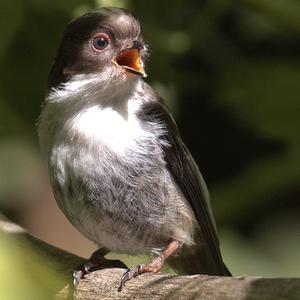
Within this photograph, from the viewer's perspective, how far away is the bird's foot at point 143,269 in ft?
10.7

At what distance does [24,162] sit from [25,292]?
356cm

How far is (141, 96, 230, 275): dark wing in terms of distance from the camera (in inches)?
162

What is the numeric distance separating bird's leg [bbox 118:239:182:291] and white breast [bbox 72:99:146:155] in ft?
1.60

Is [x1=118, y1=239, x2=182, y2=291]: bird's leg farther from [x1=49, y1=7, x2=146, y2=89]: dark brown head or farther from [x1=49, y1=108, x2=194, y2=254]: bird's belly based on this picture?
[x1=49, y1=7, x2=146, y2=89]: dark brown head

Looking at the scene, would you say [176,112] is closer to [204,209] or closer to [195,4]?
[195,4]

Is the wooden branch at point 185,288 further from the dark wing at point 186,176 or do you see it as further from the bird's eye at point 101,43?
the bird's eye at point 101,43

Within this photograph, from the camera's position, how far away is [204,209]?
422 centimetres

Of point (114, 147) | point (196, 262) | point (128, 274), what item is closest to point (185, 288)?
point (128, 274)

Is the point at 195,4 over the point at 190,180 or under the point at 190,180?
over

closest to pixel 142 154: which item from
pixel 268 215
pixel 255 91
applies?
pixel 255 91

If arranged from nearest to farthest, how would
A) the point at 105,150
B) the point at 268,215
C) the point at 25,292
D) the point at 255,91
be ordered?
the point at 25,292 → the point at 105,150 → the point at 255,91 → the point at 268,215

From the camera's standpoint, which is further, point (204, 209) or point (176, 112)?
point (176, 112)

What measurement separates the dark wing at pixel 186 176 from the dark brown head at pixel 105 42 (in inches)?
9.1

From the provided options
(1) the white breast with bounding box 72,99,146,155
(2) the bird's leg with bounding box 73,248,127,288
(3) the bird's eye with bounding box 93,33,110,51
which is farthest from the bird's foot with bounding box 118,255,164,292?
(3) the bird's eye with bounding box 93,33,110,51
